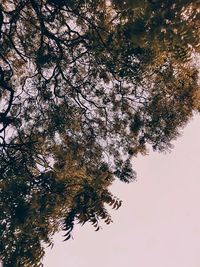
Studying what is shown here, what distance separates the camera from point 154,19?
5.43 metres

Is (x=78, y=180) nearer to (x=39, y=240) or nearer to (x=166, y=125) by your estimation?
(x=39, y=240)

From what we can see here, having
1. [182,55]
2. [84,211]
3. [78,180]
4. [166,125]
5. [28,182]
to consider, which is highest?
[166,125]

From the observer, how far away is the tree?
8.73 m

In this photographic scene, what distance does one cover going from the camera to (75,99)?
12234 mm

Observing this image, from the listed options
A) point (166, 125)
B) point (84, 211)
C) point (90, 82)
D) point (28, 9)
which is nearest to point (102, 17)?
point (90, 82)

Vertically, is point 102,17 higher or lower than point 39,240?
higher

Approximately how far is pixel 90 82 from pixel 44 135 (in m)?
2.38

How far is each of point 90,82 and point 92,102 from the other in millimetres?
686

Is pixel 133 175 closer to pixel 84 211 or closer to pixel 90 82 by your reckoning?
pixel 90 82

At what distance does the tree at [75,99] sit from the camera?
28.7ft

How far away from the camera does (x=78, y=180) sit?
8148 millimetres

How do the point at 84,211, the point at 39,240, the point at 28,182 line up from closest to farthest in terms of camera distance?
the point at 84,211, the point at 39,240, the point at 28,182

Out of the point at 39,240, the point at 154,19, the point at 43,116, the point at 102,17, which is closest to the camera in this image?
the point at 154,19

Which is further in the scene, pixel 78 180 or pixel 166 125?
pixel 166 125
